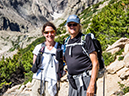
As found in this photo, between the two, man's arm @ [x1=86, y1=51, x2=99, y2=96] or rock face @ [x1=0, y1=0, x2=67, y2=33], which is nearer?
man's arm @ [x1=86, y1=51, x2=99, y2=96]

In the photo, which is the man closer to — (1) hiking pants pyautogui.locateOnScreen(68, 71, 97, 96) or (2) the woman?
(1) hiking pants pyautogui.locateOnScreen(68, 71, 97, 96)

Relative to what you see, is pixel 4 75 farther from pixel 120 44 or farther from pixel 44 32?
pixel 44 32

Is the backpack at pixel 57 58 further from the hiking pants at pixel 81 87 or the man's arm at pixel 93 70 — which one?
the man's arm at pixel 93 70

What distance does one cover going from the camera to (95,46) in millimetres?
2113

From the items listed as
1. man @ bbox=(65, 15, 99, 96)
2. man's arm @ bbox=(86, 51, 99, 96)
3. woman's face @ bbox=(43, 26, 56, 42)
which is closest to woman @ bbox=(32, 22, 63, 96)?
woman's face @ bbox=(43, 26, 56, 42)

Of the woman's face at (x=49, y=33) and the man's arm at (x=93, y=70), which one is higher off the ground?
the woman's face at (x=49, y=33)

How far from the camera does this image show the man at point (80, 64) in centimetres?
208

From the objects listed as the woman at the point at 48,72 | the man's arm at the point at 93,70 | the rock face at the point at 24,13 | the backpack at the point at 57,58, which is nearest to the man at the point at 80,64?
the man's arm at the point at 93,70

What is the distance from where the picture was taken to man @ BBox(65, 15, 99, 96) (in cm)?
208

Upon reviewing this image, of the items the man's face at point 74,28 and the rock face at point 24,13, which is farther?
the rock face at point 24,13

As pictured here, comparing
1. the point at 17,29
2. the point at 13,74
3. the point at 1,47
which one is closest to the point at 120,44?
the point at 13,74

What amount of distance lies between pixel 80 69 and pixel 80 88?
1.07 ft

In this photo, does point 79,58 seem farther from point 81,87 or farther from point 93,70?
point 81,87

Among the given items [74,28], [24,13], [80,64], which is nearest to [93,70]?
[80,64]
